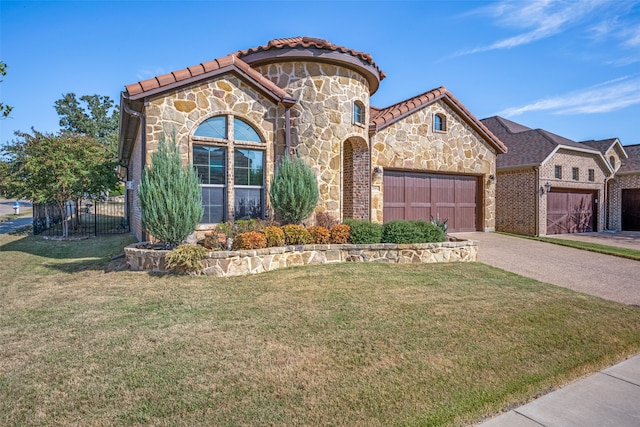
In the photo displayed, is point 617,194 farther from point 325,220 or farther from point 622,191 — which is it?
point 325,220

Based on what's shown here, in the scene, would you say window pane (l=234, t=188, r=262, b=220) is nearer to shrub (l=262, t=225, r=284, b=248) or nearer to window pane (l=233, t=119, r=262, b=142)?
window pane (l=233, t=119, r=262, b=142)

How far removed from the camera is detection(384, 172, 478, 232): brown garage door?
1352 centimetres

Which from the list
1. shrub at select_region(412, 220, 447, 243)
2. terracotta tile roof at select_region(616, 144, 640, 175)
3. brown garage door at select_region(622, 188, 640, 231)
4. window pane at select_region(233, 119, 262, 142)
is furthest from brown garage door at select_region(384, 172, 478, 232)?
brown garage door at select_region(622, 188, 640, 231)

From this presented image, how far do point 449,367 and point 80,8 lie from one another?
11.5 m

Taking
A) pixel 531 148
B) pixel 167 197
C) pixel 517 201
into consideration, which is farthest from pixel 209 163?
pixel 531 148

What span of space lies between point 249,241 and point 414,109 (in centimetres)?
912

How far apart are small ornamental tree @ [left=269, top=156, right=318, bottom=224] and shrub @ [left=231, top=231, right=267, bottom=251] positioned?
5.83ft

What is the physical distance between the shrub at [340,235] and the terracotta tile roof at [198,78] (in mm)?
3949

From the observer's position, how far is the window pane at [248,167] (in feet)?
31.6

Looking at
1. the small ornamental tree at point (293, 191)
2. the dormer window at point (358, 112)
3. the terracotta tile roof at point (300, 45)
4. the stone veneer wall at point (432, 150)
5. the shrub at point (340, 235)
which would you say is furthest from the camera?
the stone veneer wall at point (432, 150)

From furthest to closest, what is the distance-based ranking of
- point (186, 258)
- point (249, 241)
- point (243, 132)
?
point (243, 132) → point (249, 241) → point (186, 258)

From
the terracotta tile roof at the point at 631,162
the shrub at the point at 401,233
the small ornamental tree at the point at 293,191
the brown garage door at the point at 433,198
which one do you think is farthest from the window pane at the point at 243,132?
the terracotta tile roof at the point at 631,162

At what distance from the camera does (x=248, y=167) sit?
32.2 feet

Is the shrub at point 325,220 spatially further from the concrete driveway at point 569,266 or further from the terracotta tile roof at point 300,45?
the terracotta tile roof at point 300,45
